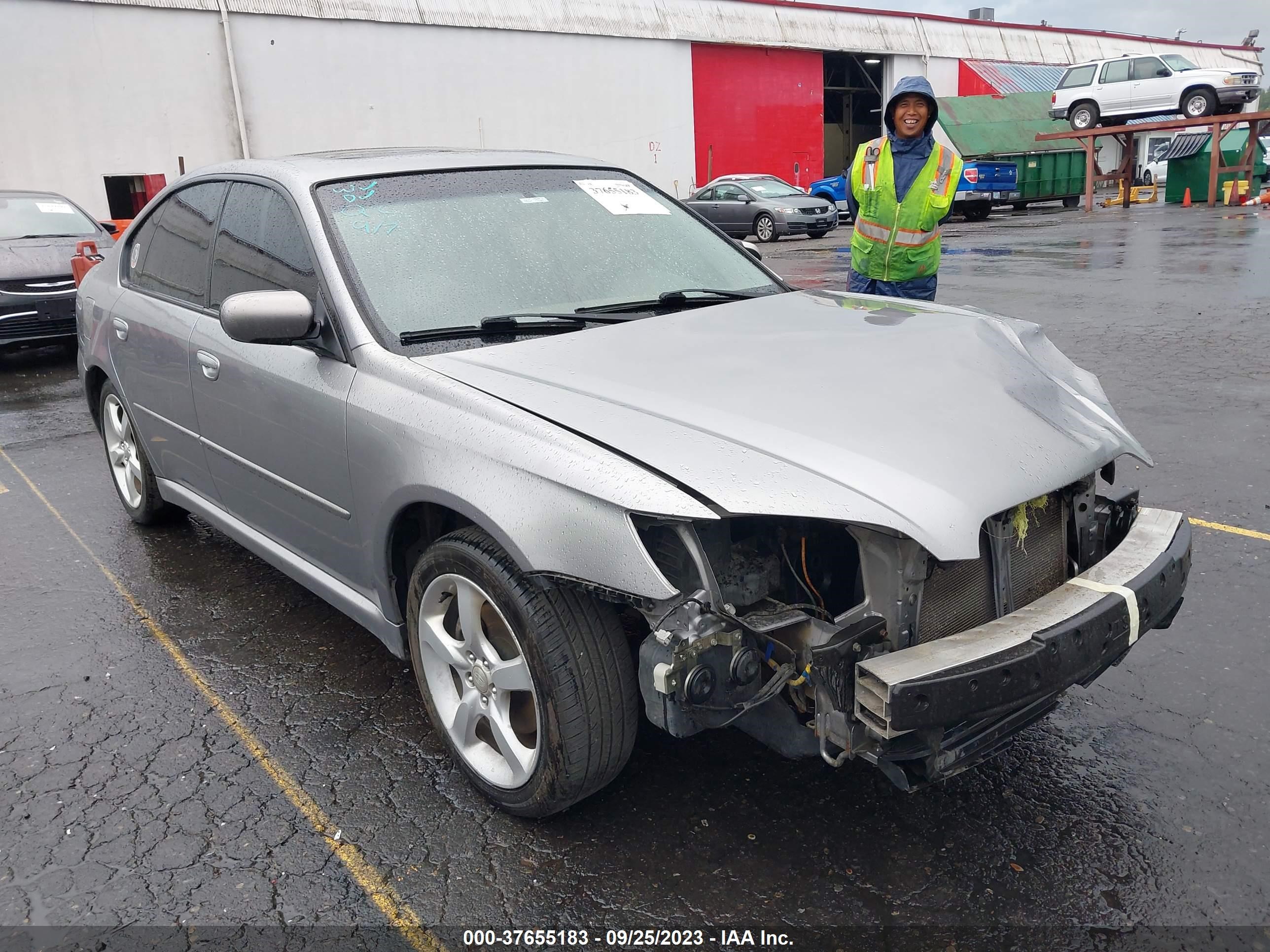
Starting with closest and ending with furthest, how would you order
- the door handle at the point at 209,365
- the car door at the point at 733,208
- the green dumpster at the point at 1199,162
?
the door handle at the point at 209,365 < the car door at the point at 733,208 < the green dumpster at the point at 1199,162

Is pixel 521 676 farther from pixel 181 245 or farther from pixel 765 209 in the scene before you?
pixel 765 209

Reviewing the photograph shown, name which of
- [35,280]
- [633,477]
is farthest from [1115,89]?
[633,477]

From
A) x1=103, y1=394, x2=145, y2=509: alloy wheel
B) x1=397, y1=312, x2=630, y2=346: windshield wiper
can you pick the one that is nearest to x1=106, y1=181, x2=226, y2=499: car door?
x1=103, y1=394, x2=145, y2=509: alloy wheel

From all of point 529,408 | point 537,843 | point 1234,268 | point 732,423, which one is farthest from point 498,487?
point 1234,268

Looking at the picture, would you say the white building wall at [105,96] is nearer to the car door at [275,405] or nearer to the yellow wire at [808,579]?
the car door at [275,405]

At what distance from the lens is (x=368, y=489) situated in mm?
2736

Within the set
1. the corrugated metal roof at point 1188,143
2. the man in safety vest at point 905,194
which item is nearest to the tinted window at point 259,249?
the man in safety vest at point 905,194

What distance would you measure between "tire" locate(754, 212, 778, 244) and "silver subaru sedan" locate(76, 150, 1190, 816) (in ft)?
60.4

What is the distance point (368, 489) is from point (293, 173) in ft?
4.07

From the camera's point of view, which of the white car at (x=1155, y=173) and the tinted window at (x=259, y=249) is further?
the white car at (x=1155, y=173)

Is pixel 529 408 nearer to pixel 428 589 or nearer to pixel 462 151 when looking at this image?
pixel 428 589

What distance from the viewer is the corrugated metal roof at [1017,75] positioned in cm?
3841

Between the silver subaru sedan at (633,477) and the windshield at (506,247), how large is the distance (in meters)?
0.01

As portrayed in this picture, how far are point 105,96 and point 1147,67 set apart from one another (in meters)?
24.4
